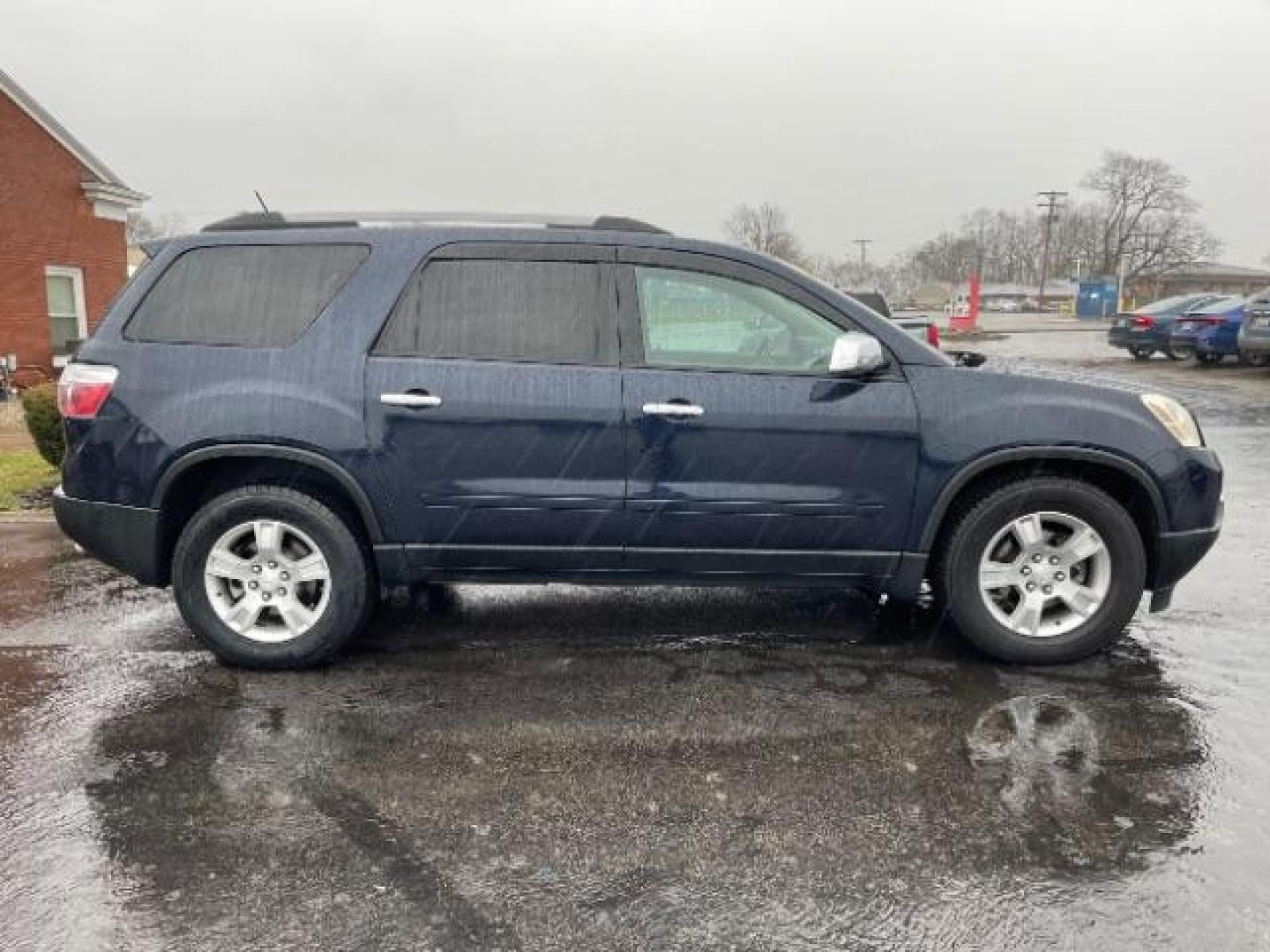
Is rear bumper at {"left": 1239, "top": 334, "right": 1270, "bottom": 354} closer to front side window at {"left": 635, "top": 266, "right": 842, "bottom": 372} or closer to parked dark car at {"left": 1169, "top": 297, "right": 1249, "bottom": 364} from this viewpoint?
parked dark car at {"left": 1169, "top": 297, "right": 1249, "bottom": 364}

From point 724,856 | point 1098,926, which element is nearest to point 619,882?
point 724,856

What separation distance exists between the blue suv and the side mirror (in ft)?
0.08

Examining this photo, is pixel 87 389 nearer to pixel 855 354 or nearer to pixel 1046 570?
pixel 855 354

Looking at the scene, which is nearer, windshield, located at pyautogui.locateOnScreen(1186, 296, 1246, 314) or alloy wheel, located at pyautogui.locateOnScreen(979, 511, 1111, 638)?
alloy wheel, located at pyautogui.locateOnScreen(979, 511, 1111, 638)

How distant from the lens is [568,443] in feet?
13.3

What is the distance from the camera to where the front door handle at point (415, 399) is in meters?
4.02

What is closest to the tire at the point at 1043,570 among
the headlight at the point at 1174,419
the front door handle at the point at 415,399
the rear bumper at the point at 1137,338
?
the headlight at the point at 1174,419

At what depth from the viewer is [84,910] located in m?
2.59

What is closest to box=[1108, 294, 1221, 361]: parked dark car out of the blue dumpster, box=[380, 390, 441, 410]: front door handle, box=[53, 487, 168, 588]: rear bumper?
box=[380, 390, 441, 410]: front door handle

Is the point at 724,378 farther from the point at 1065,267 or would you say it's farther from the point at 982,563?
the point at 1065,267

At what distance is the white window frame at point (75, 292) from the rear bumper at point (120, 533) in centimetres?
1595

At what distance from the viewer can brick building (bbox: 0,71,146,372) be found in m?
17.3

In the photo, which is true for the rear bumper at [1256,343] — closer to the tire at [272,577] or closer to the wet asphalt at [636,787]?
the wet asphalt at [636,787]

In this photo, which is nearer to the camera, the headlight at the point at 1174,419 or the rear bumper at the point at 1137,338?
the headlight at the point at 1174,419
